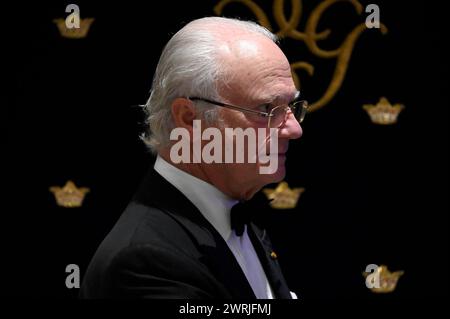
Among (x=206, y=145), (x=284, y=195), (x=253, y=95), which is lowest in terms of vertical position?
(x=284, y=195)

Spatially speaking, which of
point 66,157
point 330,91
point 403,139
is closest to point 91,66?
point 66,157

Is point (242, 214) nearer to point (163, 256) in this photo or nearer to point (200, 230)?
point (200, 230)

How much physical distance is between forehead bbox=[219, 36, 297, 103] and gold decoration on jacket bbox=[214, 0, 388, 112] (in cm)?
115

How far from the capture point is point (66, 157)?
2.89 m

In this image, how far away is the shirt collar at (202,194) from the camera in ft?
5.98

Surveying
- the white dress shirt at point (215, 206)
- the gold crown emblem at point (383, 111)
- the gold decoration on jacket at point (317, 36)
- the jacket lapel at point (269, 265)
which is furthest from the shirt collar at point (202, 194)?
the gold crown emblem at point (383, 111)

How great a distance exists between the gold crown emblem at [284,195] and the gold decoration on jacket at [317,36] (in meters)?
0.28

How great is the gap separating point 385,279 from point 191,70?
154cm

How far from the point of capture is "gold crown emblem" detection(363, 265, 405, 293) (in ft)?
9.95

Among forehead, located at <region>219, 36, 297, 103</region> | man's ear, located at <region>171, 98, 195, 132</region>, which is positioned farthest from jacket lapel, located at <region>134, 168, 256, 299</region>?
forehead, located at <region>219, 36, 297, 103</region>

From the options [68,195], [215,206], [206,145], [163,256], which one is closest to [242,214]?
[215,206]

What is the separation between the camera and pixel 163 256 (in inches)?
65.0

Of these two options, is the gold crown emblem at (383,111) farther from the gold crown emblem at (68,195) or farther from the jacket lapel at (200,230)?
the jacket lapel at (200,230)

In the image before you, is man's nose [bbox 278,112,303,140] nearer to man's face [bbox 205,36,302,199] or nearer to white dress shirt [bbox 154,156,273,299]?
man's face [bbox 205,36,302,199]
